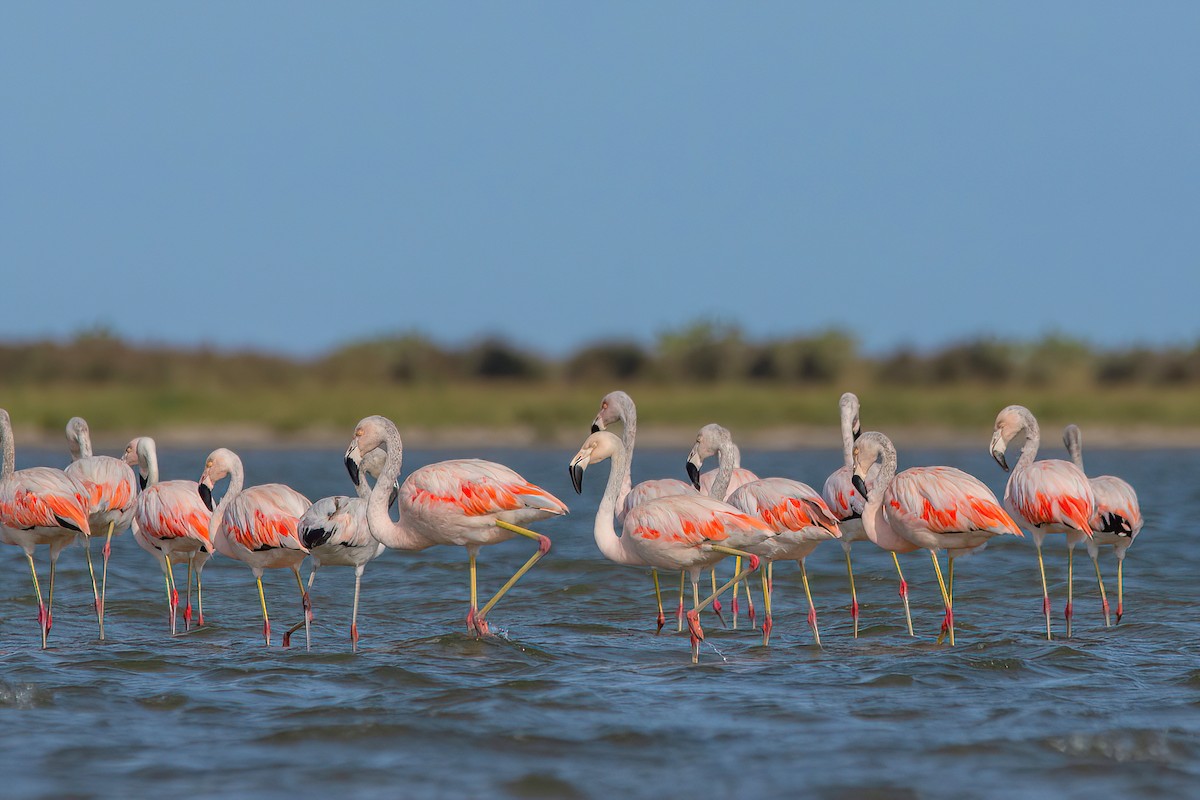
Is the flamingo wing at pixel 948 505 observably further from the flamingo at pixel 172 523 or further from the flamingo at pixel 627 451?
the flamingo at pixel 172 523

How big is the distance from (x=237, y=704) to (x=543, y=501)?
1.99 meters

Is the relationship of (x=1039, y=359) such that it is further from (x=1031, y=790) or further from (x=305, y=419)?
(x=1031, y=790)

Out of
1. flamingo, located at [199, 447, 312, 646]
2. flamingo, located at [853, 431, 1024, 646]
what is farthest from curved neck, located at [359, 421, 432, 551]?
flamingo, located at [853, 431, 1024, 646]

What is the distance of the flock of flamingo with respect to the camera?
325 inches

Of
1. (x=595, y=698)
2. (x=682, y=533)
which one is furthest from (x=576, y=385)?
(x=595, y=698)

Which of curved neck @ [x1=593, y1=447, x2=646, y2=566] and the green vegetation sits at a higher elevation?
the green vegetation

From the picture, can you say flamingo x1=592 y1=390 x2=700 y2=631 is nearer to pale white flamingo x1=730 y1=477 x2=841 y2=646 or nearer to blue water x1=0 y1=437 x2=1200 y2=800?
pale white flamingo x1=730 y1=477 x2=841 y2=646

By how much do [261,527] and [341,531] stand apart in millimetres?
483

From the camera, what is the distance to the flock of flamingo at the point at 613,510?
8.27 metres

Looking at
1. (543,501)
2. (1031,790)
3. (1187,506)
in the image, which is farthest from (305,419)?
(1031,790)

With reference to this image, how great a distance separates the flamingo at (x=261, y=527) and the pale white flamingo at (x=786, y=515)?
100 inches

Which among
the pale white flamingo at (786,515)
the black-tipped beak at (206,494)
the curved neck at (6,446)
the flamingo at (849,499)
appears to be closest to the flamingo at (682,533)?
the pale white flamingo at (786,515)

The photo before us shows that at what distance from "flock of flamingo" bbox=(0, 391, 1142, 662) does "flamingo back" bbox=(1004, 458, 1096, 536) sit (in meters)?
0.01

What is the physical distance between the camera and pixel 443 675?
313 inches
